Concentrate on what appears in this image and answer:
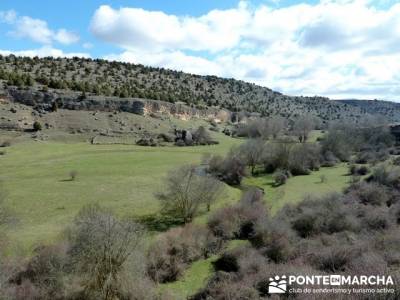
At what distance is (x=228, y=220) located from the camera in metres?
37.0

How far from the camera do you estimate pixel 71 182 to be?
50844 mm

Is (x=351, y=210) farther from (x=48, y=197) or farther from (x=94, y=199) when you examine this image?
(x=48, y=197)

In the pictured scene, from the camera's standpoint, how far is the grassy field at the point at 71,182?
120 ft

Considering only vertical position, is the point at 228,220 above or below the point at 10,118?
below

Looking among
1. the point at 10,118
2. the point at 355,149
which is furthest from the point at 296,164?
the point at 10,118

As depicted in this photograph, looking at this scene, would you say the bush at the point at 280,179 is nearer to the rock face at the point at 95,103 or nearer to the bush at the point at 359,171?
the bush at the point at 359,171

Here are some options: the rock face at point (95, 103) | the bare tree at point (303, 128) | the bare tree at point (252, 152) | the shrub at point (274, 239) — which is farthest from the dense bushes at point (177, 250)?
the bare tree at point (303, 128)

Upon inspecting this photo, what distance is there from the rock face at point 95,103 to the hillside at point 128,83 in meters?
1.79

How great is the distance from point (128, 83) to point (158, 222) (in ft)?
338

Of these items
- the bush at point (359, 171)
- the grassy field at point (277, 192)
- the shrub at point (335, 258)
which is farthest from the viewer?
the bush at point (359, 171)

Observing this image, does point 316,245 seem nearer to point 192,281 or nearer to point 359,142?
point 192,281

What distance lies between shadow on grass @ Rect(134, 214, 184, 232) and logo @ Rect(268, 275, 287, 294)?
15476 millimetres

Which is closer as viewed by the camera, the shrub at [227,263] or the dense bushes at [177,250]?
the dense bushes at [177,250]

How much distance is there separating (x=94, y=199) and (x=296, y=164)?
130ft
